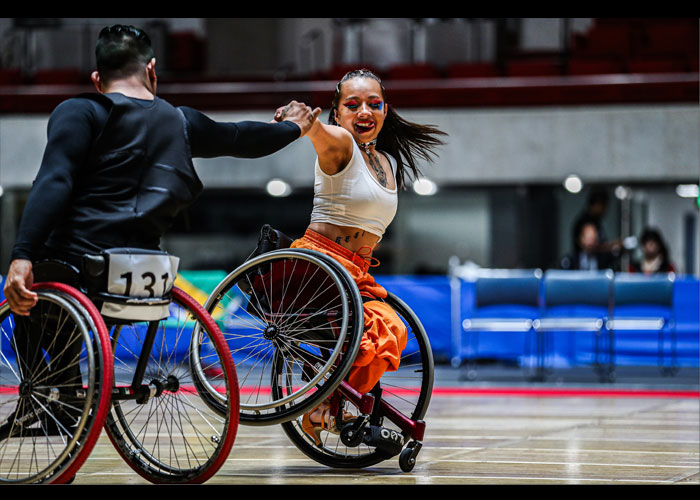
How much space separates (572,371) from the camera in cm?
1052

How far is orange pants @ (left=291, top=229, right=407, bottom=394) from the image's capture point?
362cm

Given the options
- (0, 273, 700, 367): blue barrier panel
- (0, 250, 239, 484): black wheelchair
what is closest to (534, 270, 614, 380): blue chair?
(0, 273, 700, 367): blue barrier panel

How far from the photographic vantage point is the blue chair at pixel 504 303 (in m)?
9.81

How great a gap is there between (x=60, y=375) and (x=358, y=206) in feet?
4.15

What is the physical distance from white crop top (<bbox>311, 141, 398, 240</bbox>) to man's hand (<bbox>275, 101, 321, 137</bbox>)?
0.31 metres

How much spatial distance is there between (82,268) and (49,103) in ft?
41.0

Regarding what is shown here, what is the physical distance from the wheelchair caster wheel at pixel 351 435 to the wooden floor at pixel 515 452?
0.44ft

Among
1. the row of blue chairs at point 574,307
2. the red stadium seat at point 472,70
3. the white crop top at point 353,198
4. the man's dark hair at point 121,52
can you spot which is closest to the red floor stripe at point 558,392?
the row of blue chairs at point 574,307

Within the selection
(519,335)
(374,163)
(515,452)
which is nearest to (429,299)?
(519,335)

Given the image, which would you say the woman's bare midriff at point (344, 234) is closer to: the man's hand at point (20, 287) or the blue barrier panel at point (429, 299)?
the man's hand at point (20, 287)

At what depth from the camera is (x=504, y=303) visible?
9.84 m

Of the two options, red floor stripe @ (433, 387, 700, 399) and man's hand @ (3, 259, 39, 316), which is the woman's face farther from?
red floor stripe @ (433, 387, 700, 399)

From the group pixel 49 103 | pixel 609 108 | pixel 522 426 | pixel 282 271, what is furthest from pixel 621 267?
pixel 282 271
